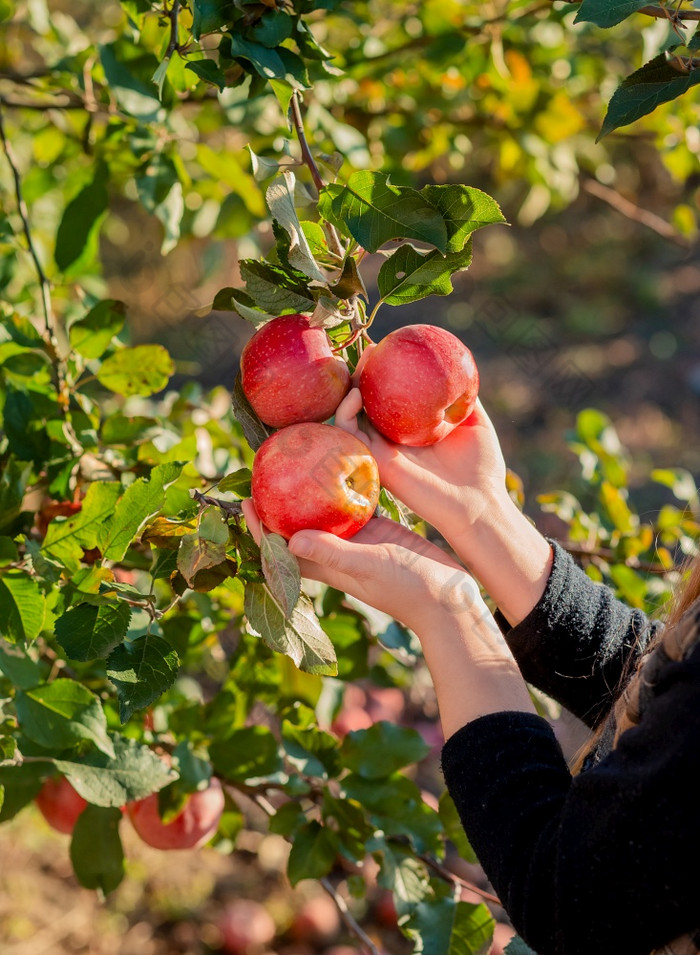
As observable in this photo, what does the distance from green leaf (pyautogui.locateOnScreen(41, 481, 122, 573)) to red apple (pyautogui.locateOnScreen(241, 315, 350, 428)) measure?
17 cm

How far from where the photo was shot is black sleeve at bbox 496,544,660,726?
3.19 ft

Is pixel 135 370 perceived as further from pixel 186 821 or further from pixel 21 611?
pixel 186 821

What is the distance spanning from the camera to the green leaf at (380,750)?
3.49 feet

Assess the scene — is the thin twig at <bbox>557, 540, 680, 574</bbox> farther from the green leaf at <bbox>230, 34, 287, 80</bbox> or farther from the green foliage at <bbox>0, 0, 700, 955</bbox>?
the green leaf at <bbox>230, 34, 287, 80</bbox>

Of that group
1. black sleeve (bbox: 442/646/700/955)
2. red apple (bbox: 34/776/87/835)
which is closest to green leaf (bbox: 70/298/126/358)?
red apple (bbox: 34/776/87/835)

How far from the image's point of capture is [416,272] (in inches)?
30.5

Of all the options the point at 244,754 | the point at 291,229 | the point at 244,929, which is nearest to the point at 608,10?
the point at 291,229

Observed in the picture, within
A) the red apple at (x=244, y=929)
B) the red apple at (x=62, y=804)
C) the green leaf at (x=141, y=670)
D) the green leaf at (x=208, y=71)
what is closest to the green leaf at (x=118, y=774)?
the green leaf at (x=141, y=670)

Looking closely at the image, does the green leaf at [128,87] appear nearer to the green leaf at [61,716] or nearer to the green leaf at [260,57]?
the green leaf at [260,57]

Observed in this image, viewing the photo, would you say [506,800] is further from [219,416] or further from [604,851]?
[219,416]

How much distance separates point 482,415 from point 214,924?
145 centimetres

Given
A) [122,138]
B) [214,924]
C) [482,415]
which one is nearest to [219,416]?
[122,138]

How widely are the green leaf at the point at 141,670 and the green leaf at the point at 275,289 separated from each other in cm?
32

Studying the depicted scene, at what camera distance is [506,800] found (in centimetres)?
74
